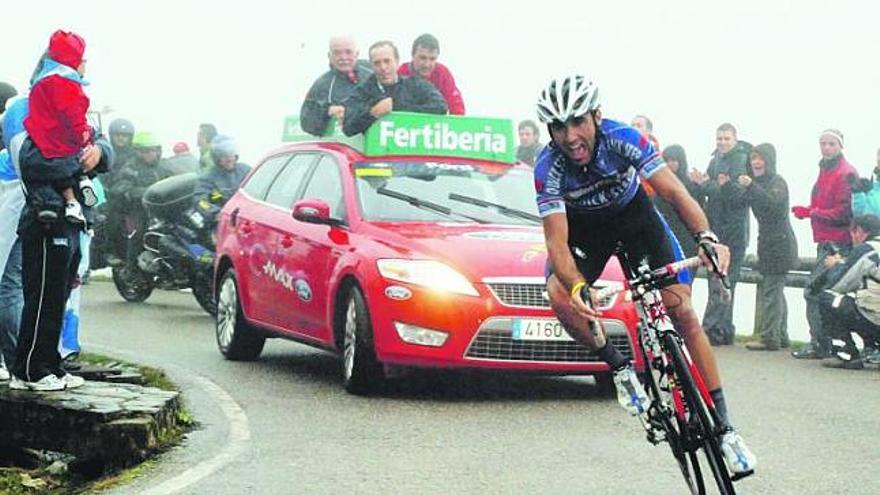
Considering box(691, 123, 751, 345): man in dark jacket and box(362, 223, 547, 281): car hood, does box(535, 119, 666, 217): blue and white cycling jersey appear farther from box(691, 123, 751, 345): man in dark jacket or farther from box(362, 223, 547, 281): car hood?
box(691, 123, 751, 345): man in dark jacket

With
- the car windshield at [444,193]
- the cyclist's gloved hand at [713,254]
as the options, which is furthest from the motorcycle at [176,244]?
the cyclist's gloved hand at [713,254]

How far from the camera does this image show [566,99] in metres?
7.46

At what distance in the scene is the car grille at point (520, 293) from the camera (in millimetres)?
11203

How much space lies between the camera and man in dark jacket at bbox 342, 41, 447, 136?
14.0 metres

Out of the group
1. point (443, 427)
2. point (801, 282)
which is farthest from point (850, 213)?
point (443, 427)

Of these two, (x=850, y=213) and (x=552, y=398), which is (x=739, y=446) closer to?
(x=552, y=398)

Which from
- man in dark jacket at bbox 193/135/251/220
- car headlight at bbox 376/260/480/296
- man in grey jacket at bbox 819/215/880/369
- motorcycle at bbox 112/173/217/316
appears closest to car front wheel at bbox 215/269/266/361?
car headlight at bbox 376/260/480/296

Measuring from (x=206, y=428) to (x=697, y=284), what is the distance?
9.96m

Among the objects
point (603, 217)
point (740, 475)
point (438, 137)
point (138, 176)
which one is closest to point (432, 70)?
point (438, 137)

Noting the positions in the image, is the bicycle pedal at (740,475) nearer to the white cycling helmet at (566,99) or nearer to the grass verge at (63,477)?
the white cycling helmet at (566,99)

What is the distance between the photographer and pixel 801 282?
17.9m

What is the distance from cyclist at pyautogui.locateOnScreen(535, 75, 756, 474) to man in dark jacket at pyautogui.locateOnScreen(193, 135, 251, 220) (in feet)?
34.6

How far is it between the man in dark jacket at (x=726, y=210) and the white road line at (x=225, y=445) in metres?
6.14

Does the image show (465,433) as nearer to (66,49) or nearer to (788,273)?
(66,49)
